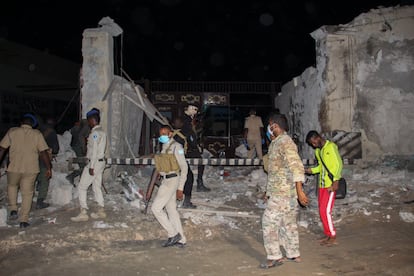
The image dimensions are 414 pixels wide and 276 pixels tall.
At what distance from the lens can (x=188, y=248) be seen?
5.41 meters

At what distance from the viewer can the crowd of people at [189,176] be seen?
180 inches

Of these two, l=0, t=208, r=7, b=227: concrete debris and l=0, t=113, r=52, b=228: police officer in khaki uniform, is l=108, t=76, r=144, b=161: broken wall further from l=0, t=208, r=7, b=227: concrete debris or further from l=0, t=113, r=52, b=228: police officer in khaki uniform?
l=0, t=208, r=7, b=227: concrete debris

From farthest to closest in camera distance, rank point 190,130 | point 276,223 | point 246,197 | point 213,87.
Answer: point 213,87 < point 246,197 < point 190,130 < point 276,223

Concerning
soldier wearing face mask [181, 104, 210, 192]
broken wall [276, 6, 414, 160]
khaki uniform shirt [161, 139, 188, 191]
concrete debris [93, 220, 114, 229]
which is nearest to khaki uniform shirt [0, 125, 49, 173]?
concrete debris [93, 220, 114, 229]

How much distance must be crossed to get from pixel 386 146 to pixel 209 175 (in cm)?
471

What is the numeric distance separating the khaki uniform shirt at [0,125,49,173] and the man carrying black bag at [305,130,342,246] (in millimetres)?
4359

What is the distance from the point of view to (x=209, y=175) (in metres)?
11.0

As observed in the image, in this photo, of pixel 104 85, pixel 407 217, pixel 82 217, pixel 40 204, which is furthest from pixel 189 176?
pixel 407 217

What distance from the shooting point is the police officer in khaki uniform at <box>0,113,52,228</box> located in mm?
6238

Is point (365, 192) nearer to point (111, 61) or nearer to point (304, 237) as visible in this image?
point (304, 237)

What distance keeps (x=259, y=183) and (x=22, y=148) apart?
5568 millimetres

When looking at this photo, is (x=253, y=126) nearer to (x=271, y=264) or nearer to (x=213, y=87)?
(x=213, y=87)

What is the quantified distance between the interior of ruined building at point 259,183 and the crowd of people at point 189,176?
0.27 m

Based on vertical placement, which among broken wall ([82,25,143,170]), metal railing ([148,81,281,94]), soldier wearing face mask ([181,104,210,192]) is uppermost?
metal railing ([148,81,281,94])
